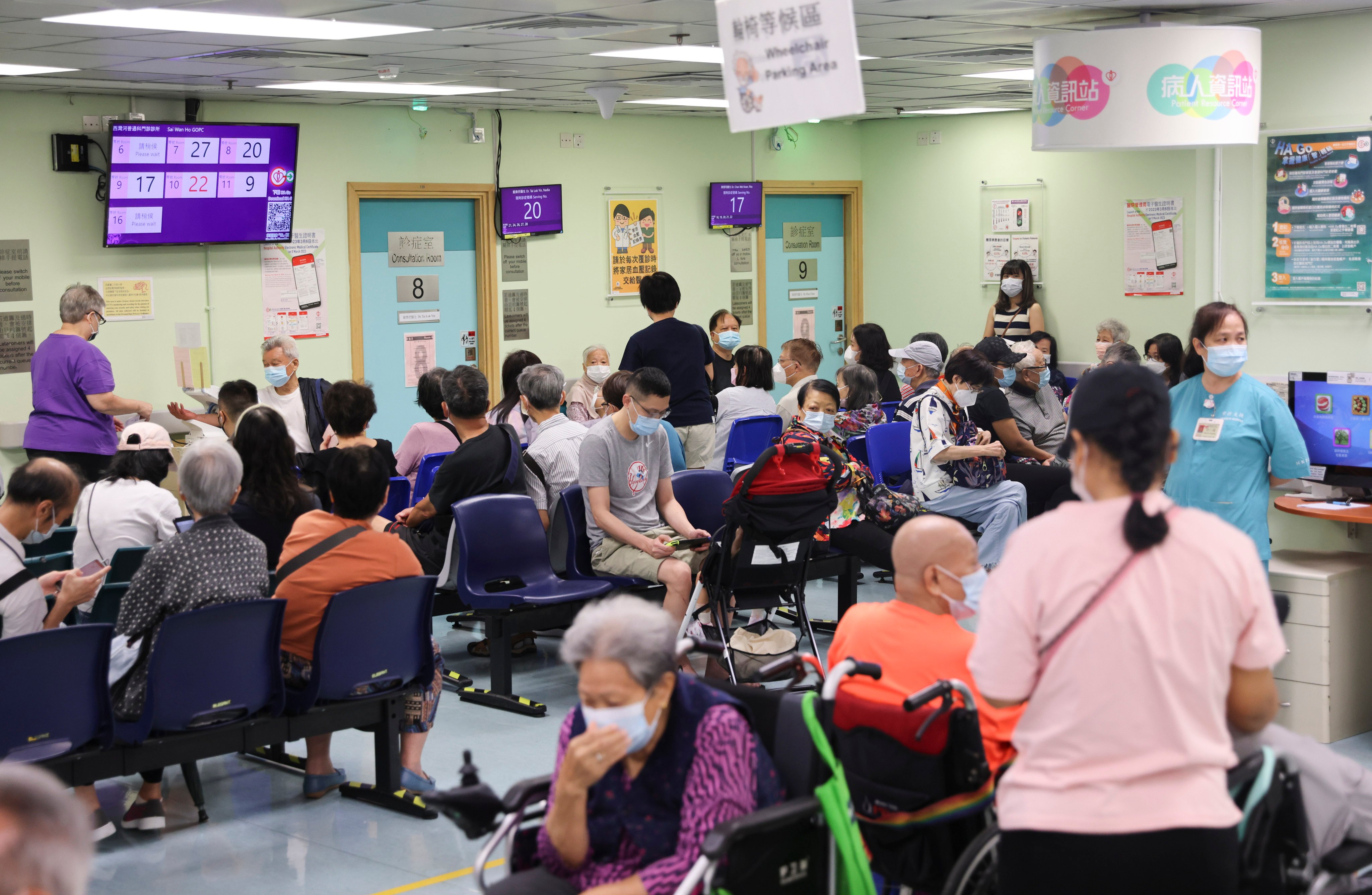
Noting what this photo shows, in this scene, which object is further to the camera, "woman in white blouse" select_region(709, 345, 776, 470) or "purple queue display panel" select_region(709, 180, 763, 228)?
"purple queue display panel" select_region(709, 180, 763, 228)

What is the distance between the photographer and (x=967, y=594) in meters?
3.18

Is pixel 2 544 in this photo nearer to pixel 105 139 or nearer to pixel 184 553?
pixel 184 553

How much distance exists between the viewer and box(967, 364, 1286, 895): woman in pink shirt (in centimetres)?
213

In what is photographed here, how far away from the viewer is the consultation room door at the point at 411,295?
10.2 m

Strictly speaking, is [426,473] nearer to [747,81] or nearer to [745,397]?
[745,397]

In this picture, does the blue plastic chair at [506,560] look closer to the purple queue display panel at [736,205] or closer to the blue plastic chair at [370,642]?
the blue plastic chair at [370,642]

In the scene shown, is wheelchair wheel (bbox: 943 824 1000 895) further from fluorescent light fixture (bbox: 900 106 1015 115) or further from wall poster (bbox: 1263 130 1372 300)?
fluorescent light fixture (bbox: 900 106 1015 115)

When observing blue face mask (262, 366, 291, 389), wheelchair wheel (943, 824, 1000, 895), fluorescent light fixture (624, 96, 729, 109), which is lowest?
wheelchair wheel (943, 824, 1000, 895)

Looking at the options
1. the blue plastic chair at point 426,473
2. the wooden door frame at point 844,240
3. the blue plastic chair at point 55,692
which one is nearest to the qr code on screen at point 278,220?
the blue plastic chair at point 426,473

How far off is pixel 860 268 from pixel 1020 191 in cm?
188

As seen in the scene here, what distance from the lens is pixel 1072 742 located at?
218 centimetres

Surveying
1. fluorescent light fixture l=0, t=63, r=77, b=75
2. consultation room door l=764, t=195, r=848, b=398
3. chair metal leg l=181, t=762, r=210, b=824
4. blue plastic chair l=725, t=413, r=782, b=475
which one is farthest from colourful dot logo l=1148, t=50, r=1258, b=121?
consultation room door l=764, t=195, r=848, b=398

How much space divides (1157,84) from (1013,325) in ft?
17.3

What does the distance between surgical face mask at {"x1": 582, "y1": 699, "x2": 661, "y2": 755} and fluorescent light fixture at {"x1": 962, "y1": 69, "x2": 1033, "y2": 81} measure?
24.2 feet
